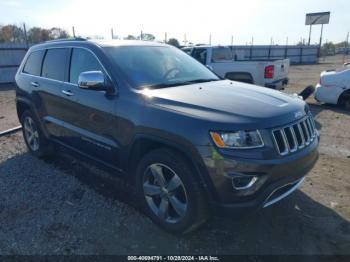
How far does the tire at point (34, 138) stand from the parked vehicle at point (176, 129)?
68cm

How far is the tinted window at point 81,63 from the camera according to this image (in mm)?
3640

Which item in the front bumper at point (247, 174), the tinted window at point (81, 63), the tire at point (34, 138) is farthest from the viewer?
the tire at point (34, 138)

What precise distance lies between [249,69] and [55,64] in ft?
19.6

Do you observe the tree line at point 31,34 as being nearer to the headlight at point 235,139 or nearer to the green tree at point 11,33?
the green tree at point 11,33

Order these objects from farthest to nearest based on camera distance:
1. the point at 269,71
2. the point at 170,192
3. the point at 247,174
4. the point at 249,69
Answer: the point at 249,69 < the point at 269,71 < the point at 170,192 < the point at 247,174

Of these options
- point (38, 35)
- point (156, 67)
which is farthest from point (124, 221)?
point (38, 35)

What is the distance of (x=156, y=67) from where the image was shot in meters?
3.72

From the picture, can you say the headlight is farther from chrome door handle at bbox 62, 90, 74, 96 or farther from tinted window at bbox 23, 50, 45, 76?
tinted window at bbox 23, 50, 45, 76

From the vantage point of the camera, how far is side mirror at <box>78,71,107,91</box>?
322cm

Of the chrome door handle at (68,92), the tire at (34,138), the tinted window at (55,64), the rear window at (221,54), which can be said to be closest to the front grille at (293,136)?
the chrome door handle at (68,92)

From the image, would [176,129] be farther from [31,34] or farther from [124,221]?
[31,34]

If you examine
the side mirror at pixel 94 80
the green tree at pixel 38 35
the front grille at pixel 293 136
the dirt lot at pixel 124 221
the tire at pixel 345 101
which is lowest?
the dirt lot at pixel 124 221

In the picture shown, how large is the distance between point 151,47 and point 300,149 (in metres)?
2.33

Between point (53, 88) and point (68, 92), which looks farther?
point (53, 88)
